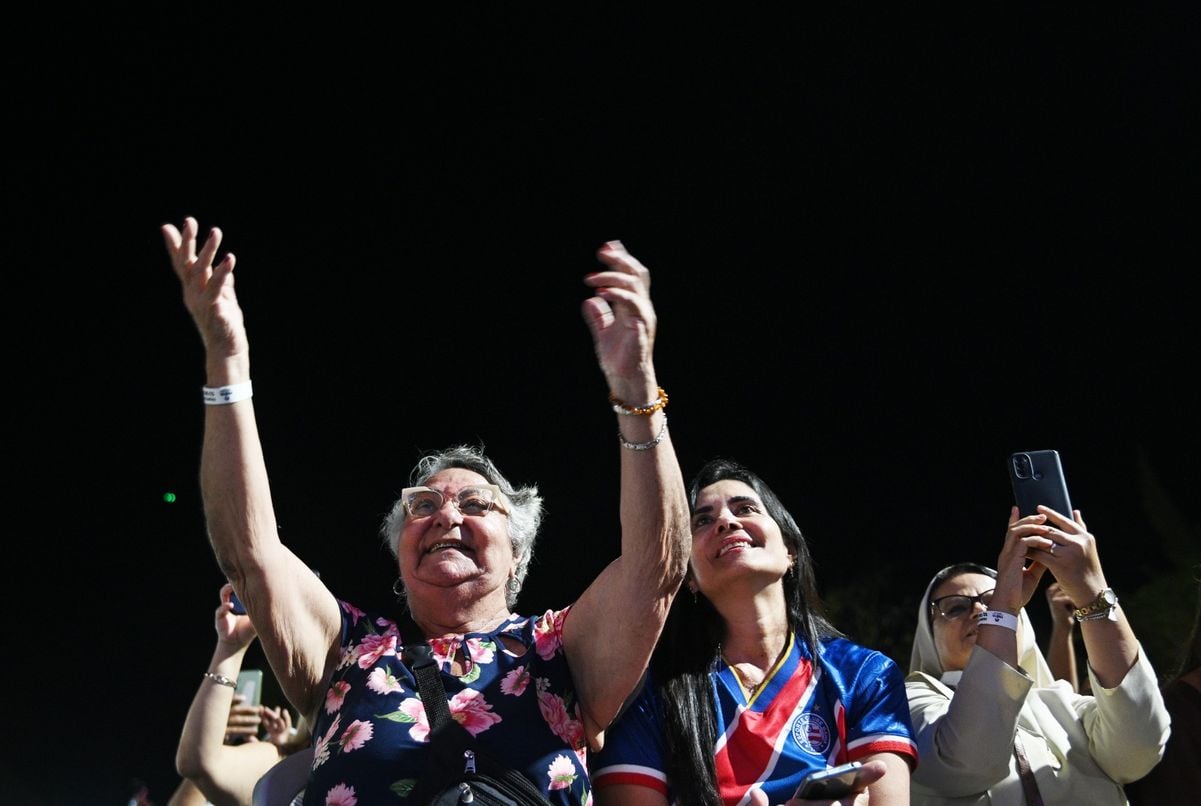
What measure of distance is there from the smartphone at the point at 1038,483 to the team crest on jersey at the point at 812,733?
0.70 m

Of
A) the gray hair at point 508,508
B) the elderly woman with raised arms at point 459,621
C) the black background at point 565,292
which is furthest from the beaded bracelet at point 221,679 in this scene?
the black background at point 565,292

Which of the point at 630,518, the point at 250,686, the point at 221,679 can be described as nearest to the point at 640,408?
the point at 630,518

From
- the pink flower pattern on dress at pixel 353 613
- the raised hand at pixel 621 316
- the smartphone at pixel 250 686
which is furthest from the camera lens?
the smartphone at pixel 250 686

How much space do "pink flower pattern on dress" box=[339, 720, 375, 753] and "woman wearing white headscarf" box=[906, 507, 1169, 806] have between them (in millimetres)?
1129

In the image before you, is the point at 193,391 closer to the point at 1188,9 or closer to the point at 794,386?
the point at 794,386

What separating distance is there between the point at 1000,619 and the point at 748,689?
53 cm

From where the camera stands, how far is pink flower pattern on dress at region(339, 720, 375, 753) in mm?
1722

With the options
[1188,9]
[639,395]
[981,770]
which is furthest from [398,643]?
[1188,9]

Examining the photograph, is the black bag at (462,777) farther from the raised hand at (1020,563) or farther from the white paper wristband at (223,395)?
the raised hand at (1020,563)

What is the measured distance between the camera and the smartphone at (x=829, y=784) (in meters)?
1.51

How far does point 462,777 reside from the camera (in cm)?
166

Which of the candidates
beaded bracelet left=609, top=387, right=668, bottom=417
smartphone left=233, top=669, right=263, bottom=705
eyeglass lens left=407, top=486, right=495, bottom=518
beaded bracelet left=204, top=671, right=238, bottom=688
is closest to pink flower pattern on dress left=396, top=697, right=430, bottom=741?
eyeglass lens left=407, top=486, right=495, bottom=518

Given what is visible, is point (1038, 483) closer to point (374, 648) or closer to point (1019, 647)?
point (1019, 647)

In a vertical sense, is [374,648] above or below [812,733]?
above
